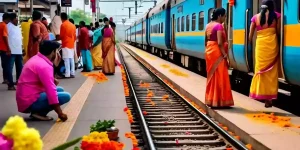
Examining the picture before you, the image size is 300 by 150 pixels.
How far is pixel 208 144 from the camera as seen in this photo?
6.96 meters

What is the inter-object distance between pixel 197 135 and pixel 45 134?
2.17 metres

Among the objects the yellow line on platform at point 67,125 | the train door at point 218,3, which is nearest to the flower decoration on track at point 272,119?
the yellow line on platform at point 67,125

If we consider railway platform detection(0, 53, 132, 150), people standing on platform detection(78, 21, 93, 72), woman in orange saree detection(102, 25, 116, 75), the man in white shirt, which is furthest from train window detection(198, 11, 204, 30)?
the man in white shirt

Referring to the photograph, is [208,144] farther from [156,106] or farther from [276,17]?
[156,106]

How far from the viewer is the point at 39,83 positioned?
7277 millimetres

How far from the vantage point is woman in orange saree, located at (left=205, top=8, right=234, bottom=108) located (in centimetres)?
878

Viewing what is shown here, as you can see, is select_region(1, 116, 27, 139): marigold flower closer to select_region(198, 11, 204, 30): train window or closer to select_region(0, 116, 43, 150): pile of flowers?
select_region(0, 116, 43, 150): pile of flowers

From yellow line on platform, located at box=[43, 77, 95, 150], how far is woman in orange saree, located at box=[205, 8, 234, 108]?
240 cm

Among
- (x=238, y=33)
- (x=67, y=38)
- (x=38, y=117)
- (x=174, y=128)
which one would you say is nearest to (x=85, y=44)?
(x=67, y=38)

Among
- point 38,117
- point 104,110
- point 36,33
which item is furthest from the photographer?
point 36,33

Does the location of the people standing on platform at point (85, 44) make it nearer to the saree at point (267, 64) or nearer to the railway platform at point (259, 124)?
the railway platform at point (259, 124)

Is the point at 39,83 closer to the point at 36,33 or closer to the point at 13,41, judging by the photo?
the point at 36,33

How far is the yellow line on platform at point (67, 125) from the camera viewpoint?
618 centimetres

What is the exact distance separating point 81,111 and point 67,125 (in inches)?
60.4
